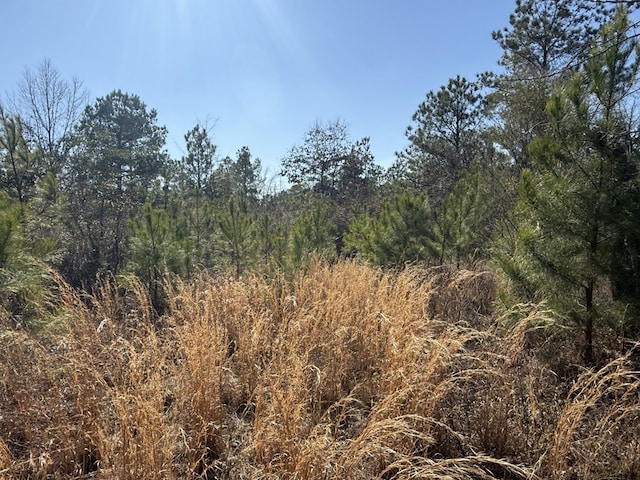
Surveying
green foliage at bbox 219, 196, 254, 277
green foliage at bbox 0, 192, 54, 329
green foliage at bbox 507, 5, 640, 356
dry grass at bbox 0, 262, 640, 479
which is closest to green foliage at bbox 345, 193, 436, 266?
green foliage at bbox 219, 196, 254, 277

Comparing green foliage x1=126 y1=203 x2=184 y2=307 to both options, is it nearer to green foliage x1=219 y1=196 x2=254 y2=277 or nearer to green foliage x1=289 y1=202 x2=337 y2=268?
green foliage x1=219 y1=196 x2=254 y2=277

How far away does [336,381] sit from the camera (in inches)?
96.4

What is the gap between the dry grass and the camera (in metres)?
1.48

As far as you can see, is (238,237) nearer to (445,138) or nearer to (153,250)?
(153,250)

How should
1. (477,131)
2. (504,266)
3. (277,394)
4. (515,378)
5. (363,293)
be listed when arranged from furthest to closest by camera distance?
(477,131), (363,293), (504,266), (515,378), (277,394)

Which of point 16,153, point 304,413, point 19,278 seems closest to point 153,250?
point 16,153

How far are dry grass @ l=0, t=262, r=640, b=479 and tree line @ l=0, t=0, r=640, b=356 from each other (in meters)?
0.61

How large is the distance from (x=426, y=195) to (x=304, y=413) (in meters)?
5.25

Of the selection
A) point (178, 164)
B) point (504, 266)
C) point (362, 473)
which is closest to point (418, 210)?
point (504, 266)

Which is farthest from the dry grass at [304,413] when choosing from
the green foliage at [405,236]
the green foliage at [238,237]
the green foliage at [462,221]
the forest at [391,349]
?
the green foliage at [238,237]

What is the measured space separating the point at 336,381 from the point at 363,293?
116 centimetres

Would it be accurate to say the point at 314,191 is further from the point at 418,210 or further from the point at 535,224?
the point at 535,224

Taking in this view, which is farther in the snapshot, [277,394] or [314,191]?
[314,191]

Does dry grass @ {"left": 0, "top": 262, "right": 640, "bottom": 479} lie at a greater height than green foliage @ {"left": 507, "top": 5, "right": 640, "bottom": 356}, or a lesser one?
lesser
